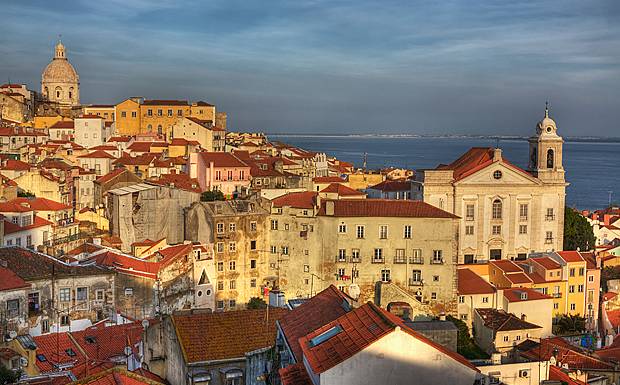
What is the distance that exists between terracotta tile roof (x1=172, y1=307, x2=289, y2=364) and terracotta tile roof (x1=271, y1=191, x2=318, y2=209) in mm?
19342

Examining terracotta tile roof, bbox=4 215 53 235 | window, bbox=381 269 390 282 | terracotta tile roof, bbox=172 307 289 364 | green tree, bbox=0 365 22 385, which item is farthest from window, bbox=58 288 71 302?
window, bbox=381 269 390 282

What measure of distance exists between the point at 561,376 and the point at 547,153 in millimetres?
29345

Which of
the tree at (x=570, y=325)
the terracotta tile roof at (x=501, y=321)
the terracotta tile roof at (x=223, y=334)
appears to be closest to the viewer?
the terracotta tile roof at (x=223, y=334)

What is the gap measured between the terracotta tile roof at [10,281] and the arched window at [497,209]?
27876 millimetres

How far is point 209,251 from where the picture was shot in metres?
32.9

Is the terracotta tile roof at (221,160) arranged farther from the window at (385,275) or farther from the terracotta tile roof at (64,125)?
the terracotta tile roof at (64,125)

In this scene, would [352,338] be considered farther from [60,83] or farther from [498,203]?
[60,83]

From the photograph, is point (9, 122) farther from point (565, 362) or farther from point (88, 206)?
A: point (565, 362)

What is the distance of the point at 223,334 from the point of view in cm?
1415

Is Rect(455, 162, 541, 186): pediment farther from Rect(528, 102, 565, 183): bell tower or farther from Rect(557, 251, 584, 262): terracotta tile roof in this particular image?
Rect(557, 251, 584, 262): terracotta tile roof

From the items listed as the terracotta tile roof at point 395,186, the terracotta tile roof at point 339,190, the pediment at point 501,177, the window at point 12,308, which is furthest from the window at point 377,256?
the window at point 12,308

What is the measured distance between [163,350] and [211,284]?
693 inches

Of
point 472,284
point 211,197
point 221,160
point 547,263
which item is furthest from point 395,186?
point 472,284

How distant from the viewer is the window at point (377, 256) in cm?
3369
